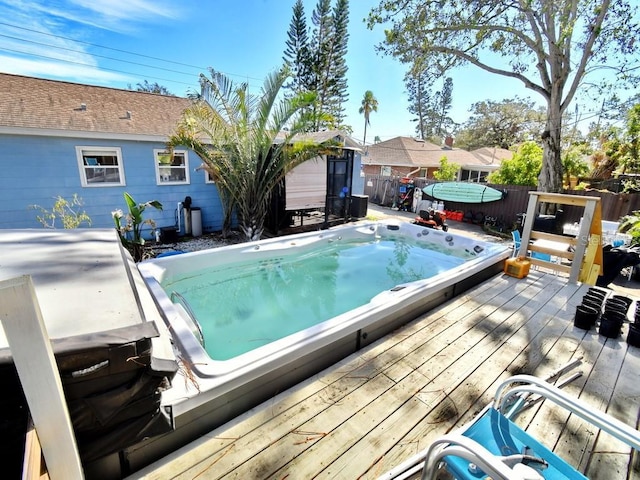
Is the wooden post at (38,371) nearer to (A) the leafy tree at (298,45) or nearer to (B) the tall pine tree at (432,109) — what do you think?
Answer: (A) the leafy tree at (298,45)

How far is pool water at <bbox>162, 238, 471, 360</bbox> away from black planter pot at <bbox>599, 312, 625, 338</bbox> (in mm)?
3119

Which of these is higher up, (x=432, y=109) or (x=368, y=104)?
(x=432, y=109)

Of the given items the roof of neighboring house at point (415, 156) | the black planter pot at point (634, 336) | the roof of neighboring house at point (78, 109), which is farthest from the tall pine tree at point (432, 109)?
the black planter pot at point (634, 336)

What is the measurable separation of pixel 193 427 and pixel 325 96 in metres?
22.6

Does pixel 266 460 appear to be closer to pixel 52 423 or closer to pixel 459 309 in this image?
pixel 52 423

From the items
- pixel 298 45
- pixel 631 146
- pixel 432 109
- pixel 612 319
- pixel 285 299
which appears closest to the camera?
pixel 612 319

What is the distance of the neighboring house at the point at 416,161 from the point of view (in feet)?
62.1

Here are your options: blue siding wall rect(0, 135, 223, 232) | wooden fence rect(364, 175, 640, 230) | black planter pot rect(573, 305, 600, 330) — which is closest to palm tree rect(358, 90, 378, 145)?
wooden fence rect(364, 175, 640, 230)

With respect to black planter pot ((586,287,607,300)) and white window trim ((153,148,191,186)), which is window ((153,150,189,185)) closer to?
white window trim ((153,148,191,186))

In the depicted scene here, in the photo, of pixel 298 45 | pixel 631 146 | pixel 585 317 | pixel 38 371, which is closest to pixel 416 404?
pixel 38 371

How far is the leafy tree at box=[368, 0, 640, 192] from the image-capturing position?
25.8 ft

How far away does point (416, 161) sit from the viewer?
18.8 metres

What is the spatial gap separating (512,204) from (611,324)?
8657 millimetres

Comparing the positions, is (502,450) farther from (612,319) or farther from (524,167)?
(524,167)
